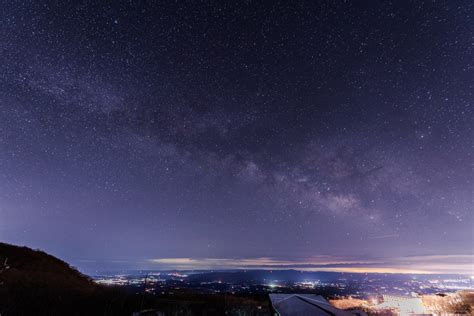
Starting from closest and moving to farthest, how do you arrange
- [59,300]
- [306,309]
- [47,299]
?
1. [306,309]
2. [47,299]
3. [59,300]

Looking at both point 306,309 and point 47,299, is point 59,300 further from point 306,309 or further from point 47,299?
point 306,309

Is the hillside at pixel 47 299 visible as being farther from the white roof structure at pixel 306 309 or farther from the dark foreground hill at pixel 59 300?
the white roof structure at pixel 306 309

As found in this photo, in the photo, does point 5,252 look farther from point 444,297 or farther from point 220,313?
point 444,297

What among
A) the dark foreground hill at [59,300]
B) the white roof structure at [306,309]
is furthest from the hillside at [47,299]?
the white roof structure at [306,309]

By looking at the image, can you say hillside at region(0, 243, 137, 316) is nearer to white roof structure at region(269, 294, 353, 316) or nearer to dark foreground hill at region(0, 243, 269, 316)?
dark foreground hill at region(0, 243, 269, 316)

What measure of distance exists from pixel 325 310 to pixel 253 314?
9.71m

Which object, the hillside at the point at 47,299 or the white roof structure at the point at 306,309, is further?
the hillside at the point at 47,299

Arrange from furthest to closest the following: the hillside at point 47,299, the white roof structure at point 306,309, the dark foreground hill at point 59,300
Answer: the dark foreground hill at point 59,300, the hillside at point 47,299, the white roof structure at point 306,309

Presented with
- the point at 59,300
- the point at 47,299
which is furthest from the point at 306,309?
the point at 59,300

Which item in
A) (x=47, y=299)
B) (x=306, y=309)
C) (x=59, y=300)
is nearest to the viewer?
(x=306, y=309)

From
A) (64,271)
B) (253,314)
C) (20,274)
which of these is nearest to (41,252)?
(64,271)

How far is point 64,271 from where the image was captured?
58.6 feet

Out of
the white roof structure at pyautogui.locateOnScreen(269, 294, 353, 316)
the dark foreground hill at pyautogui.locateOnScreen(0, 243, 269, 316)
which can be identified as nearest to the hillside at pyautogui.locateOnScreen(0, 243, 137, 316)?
the dark foreground hill at pyautogui.locateOnScreen(0, 243, 269, 316)

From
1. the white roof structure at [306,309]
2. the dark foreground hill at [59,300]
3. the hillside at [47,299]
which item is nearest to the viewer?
the white roof structure at [306,309]
